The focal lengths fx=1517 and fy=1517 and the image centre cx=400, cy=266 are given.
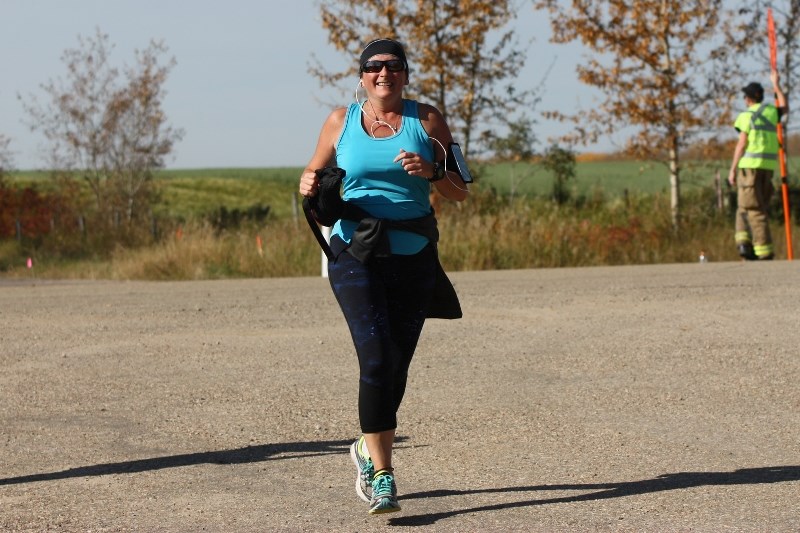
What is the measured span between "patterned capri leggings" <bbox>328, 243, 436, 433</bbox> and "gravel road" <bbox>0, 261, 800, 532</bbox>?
46 cm

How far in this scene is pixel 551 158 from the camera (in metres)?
33.0

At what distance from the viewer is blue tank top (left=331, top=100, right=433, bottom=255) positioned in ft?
19.4

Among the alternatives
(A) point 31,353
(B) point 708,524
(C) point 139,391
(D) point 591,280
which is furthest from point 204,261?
(B) point 708,524

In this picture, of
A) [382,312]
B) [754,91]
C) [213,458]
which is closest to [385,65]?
[382,312]

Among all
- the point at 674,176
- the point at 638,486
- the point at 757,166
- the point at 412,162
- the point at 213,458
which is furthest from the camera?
the point at 674,176

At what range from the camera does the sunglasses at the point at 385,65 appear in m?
5.96

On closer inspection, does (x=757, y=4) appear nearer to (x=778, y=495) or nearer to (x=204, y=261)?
(x=204, y=261)

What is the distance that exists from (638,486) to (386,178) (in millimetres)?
1745

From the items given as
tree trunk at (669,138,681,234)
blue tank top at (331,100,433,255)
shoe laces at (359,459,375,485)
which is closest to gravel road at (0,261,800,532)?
shoe laces at (359,459,375,485)

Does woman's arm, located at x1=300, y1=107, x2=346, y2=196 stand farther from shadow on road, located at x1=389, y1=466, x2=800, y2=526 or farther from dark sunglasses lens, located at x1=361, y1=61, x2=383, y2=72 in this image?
shadow on road, located at x1=389, y1=466, x2=800, y2=526

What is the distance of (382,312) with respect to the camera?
19.6ft

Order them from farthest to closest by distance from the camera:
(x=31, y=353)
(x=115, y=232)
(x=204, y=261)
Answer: (x=115, y=232) < (x=204, y=261) < (x=31, y=353)

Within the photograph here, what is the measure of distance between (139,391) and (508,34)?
1970cm

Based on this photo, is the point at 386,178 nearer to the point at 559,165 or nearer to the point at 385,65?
the point at 385,65
